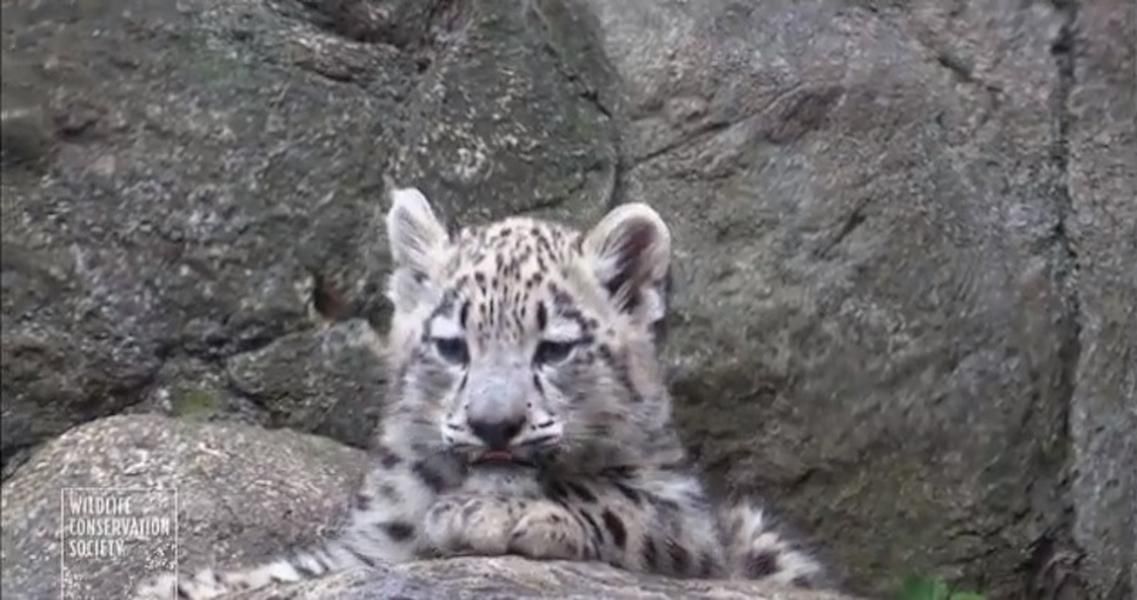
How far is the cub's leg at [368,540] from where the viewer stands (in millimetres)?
4180

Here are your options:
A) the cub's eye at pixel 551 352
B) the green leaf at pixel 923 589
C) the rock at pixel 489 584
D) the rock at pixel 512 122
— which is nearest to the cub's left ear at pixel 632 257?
the cub's eye at pixel 551 352

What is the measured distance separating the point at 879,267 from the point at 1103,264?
1.44 feet

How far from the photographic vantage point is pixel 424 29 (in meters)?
4.88

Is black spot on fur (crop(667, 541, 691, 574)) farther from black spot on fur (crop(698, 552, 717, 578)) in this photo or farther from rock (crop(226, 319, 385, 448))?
rock (crop(226, 319, 385, 448))

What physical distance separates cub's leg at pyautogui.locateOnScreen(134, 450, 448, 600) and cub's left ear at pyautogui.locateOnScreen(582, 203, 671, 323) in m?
0.44

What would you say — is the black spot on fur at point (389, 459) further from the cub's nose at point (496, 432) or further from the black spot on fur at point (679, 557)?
the black spot on fur at point (679, 557)

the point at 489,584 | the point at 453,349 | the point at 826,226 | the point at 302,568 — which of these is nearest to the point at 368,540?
the point at 302,568

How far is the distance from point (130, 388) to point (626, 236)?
1.02 metres

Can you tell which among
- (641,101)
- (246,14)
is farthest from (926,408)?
(246,14)

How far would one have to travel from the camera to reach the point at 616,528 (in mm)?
4043

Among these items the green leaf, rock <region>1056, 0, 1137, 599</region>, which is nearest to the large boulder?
the green leaf

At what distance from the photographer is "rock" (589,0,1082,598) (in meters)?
5.10

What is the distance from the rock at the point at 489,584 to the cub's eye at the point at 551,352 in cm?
43

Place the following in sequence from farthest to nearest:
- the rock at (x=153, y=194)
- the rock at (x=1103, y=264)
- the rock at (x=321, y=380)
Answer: the rock at (x=1103, y=264)
the rock at (x=321, y=380)
the rock at (x=153, y=194)
